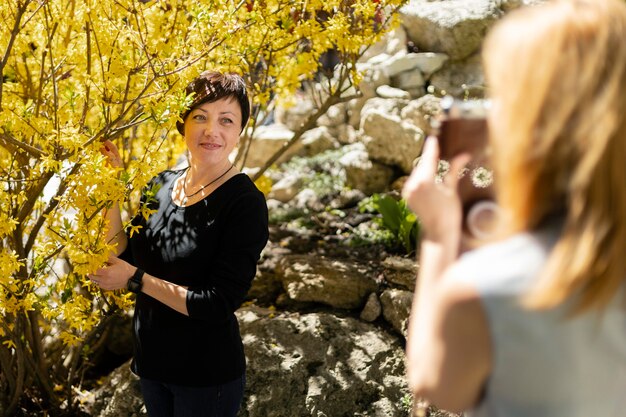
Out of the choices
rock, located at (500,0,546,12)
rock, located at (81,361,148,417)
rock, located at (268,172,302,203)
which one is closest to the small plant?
rock, located at (268,172,302,203)

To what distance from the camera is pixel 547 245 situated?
4.15 ft

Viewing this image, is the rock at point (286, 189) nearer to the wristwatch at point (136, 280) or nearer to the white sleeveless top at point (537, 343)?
the wristwatch at point (136, 280)

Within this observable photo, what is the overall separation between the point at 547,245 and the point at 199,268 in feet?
5.27

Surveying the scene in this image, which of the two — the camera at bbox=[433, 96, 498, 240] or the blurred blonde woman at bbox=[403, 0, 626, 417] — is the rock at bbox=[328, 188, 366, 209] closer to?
the camera at bbox=[433, 96, 498, 240]

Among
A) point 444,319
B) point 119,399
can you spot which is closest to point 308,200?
point 119,399

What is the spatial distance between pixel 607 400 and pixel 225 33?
2110 millimetres

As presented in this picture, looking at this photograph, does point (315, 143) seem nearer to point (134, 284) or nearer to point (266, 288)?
point (266, 288)

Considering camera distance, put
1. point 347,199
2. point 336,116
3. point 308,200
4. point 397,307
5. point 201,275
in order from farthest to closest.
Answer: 1. point 336,116
2. point 308,200
3. point 347,199
4. point 397,307
5. point 201,275

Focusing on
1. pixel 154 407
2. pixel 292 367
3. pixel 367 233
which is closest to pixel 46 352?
pixel 292 367

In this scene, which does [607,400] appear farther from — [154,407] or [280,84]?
[280,84]

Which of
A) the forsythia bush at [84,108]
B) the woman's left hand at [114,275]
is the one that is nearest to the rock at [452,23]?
the forsythia bush at [84,108]

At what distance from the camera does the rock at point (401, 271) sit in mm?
4582

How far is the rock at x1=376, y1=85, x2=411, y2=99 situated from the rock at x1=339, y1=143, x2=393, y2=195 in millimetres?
986

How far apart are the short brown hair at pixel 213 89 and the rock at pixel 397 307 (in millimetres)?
1933
